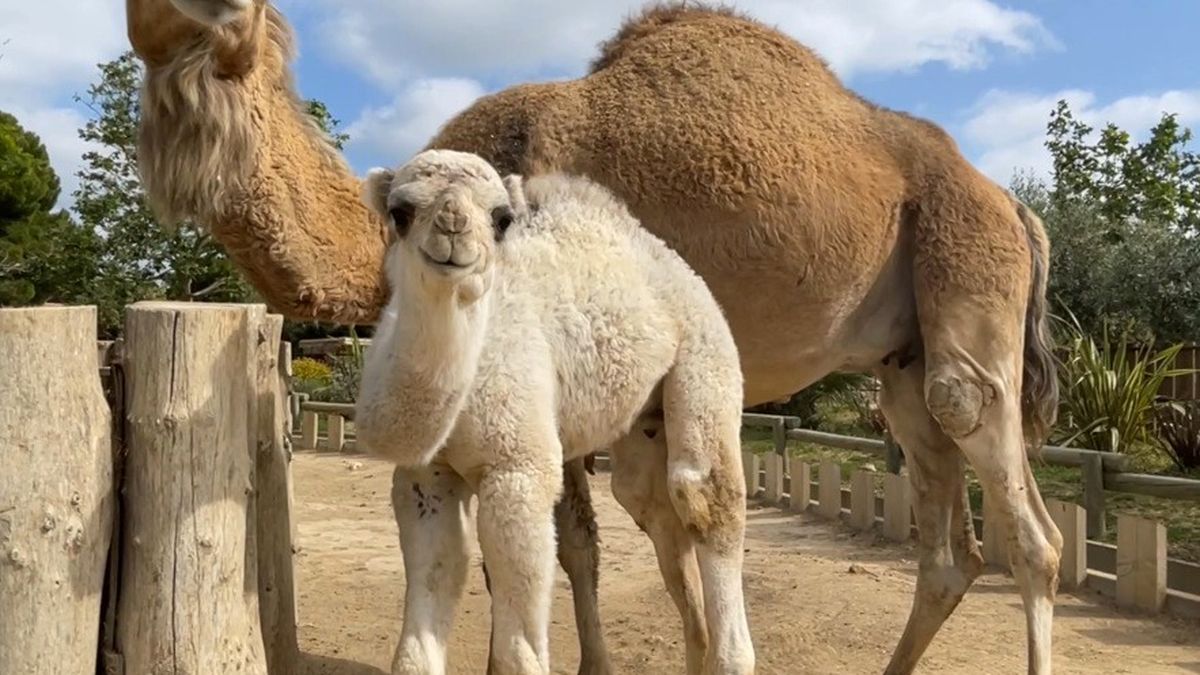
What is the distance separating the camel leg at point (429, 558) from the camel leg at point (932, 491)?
2.98 metres

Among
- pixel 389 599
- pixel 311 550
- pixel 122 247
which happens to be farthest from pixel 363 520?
pixel 122 247

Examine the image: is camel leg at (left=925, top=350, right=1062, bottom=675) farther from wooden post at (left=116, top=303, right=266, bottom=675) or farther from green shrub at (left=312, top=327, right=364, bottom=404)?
green shrub at (left=312, top=327, right=364, bottom=404)

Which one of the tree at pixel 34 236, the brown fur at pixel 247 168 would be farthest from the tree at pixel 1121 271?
the tree at pixel 34 236

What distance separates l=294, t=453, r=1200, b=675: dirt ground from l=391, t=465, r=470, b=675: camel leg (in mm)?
2242

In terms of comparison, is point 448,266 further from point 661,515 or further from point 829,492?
point 829,492

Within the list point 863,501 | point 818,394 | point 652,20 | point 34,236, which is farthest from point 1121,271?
point 34,236

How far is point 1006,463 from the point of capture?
16.9 ft

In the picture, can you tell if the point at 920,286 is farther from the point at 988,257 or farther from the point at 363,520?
the point at 363,520

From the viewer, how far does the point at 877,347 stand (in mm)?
5293

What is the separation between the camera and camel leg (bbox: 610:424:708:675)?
156 inches

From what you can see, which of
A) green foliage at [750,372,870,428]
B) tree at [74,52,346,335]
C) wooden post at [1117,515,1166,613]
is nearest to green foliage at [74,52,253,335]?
tree at [74,52,346,335]

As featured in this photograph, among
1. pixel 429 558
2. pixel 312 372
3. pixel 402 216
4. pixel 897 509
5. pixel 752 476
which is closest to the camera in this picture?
pixel 402 216

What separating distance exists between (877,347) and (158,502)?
3.33 metres

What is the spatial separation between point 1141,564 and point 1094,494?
145 centimetres
